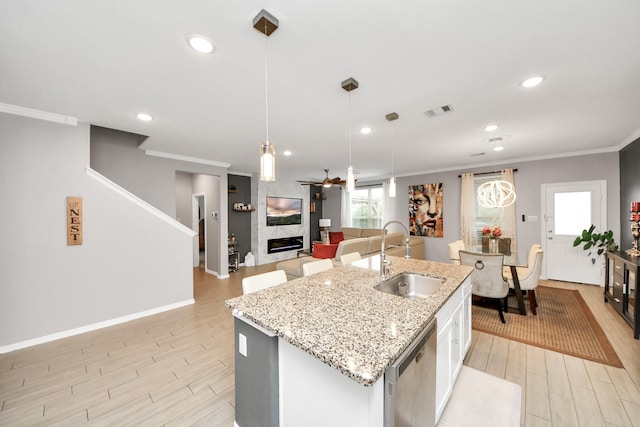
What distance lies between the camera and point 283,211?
Result: 7168mm

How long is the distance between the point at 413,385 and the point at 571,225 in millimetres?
Answer: 5659

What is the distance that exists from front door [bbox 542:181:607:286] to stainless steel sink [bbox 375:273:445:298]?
4514 mm

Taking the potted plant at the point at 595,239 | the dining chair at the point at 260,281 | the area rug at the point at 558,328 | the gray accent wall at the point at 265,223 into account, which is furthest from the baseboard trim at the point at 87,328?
the potted plant at the point at 595,239

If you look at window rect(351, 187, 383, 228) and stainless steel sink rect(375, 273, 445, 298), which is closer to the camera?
stainless steel sink rect(375, 273, 445, 298)

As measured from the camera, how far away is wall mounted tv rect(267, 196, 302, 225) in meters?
6.83

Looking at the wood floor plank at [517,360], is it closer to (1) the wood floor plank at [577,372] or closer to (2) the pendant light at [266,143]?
(1) the wood floor plank at [577,372]

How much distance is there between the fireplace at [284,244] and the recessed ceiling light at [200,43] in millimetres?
5558

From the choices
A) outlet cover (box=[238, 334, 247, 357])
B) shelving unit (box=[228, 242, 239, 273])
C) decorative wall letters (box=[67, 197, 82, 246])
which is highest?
decorative wall letters (box=[67, 197, 82, 246])

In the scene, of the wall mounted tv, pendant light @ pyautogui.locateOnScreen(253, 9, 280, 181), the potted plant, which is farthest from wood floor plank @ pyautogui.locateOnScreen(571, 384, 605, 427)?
the wall mounted tv

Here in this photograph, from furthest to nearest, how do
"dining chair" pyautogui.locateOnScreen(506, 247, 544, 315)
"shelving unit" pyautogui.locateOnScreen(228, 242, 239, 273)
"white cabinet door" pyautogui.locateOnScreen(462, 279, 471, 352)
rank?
"shelving unit" pyautogui.locateOnScreen(228, 242, 239, 273) < "dining chair" pyautogui.locateOnScreen(506, 247, 544, 315) < "white cabinet door" pyautogui.locateOnScreen(462, 279, 471, 352)

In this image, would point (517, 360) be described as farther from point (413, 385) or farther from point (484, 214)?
point (484, 214)

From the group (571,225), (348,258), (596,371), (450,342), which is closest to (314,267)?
(348,258)

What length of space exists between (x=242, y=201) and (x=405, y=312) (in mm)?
5834

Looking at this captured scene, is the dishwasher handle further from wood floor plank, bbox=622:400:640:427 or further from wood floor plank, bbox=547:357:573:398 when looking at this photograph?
wood floor plank, bbox=622:400:640:427
